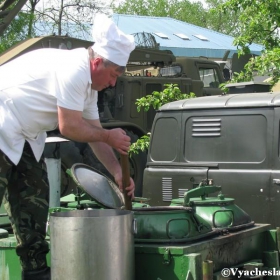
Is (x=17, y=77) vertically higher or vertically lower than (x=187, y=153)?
higher

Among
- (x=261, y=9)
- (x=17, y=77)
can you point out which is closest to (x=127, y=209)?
(x=17, y=77)

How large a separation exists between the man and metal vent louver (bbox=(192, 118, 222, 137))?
220 cm

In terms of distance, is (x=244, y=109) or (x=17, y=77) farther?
(x=244, y=109)

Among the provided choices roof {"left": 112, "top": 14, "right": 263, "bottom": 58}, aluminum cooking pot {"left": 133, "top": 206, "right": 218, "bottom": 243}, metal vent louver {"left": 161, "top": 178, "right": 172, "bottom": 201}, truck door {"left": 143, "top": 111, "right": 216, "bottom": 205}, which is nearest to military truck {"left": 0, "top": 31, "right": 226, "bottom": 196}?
truck door {"left": 143, "top": 111, "right": 216, "bottom": 205}

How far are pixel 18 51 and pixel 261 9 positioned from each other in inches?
176

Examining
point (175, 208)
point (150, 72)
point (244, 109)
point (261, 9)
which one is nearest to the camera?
point (175, 208)

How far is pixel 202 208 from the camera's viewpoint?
4000mm

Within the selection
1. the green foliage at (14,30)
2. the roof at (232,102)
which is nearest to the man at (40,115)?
the roof at (232,102)

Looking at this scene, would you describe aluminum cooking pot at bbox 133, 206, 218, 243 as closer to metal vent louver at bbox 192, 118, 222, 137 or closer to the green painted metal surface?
the green painted metal surface

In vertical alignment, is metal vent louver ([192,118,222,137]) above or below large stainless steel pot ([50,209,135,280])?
above

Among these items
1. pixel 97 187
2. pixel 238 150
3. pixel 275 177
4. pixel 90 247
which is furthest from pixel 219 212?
pixel 238 150

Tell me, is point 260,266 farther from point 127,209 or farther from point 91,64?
point 91,64

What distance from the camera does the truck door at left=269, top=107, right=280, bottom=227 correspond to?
5559 millimetres

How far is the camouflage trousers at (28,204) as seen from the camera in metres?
3.86
